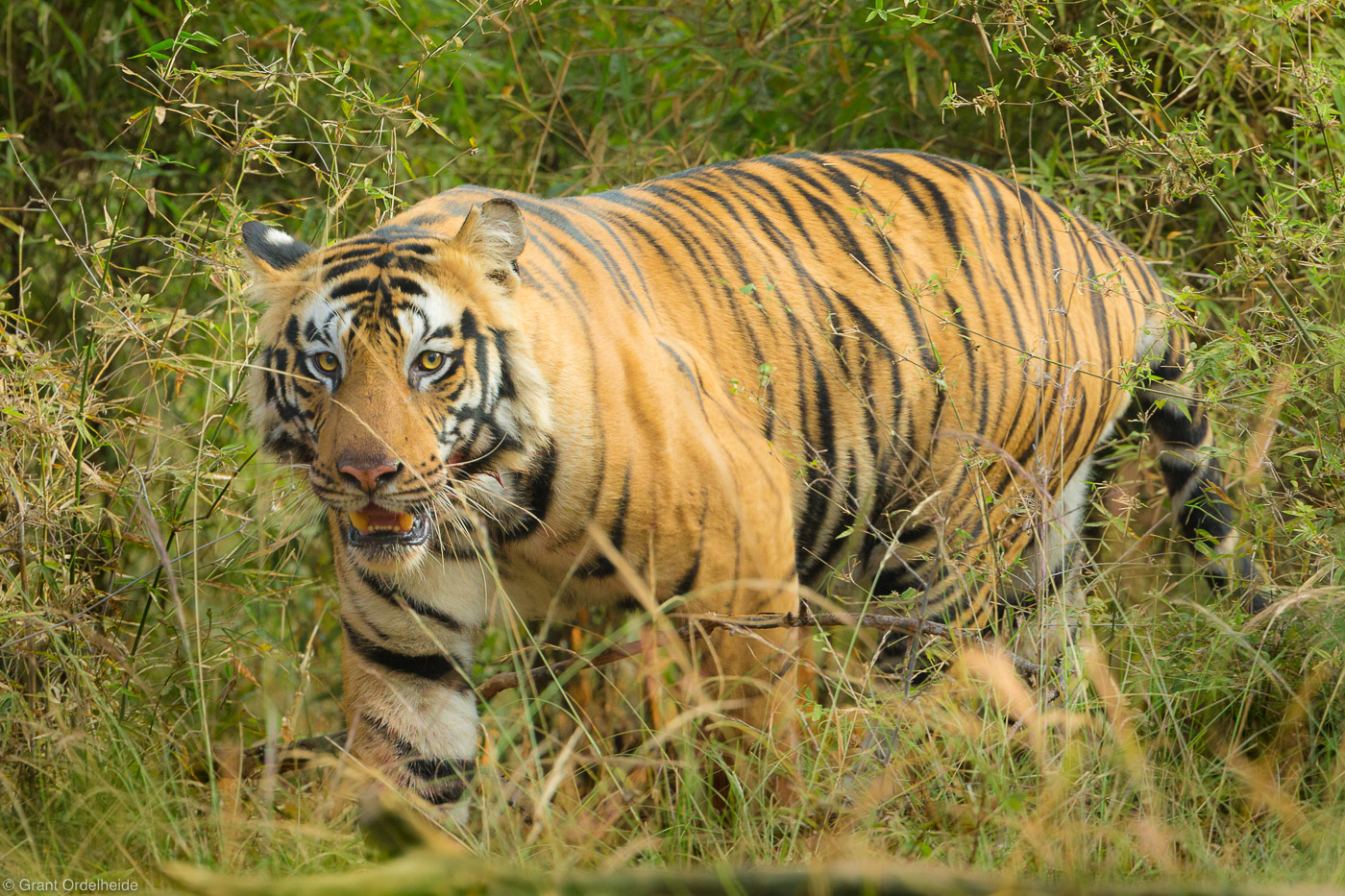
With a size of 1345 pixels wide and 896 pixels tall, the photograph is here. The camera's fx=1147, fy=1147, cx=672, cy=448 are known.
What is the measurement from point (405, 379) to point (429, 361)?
7 centimetres

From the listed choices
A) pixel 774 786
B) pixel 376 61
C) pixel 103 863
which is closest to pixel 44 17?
pixel 376 61

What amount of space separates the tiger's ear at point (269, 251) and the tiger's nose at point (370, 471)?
0.53 m

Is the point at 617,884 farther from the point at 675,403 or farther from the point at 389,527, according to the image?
the point at 675,403

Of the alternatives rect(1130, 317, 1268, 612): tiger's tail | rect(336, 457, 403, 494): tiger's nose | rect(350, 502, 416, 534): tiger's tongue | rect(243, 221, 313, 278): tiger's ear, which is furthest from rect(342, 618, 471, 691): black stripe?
rect(1130, 317, 1268, 612): tiger's tail

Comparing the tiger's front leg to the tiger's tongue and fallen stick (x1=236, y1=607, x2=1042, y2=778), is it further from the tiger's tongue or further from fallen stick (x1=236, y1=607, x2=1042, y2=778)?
the tiger's tongue

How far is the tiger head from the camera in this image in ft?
6.75

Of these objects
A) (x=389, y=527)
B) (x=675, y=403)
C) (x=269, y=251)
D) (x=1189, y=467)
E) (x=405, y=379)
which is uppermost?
(x=269, y=251)

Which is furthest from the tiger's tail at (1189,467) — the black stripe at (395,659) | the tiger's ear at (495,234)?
the black stripe at (395,659)

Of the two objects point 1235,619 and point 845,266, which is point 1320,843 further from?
point 845,266

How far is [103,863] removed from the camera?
5.74 ft

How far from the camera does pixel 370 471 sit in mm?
2010

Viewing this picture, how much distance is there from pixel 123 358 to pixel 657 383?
244 cm

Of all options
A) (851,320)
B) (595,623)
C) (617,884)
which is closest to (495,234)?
(595,623)

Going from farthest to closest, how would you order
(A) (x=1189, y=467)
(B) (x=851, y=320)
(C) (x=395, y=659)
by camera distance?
(A) (x=1189, y=467), (B) (x=851, y=320), (C) (x=395, y=659)
